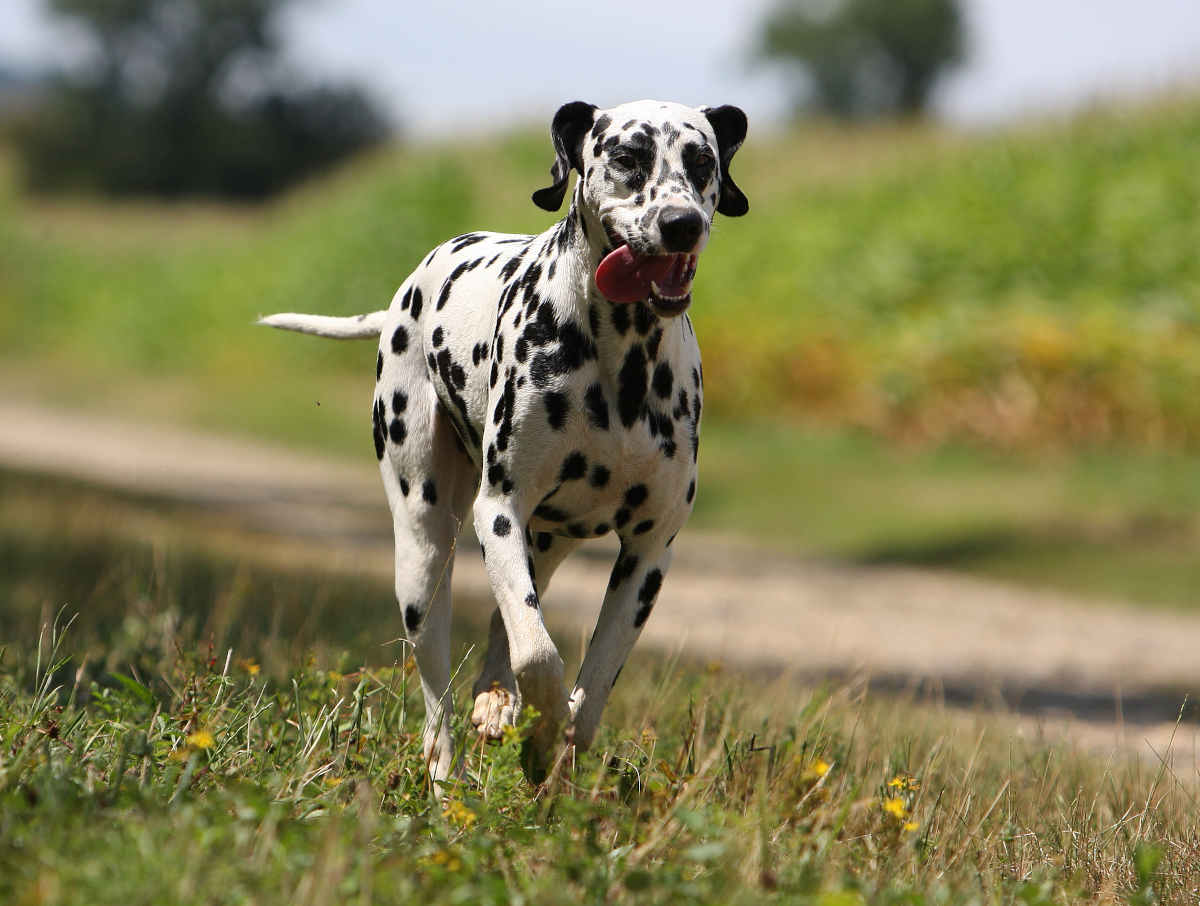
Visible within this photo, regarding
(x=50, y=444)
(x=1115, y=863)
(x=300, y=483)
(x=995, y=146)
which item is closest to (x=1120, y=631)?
(x=1115, y=863)

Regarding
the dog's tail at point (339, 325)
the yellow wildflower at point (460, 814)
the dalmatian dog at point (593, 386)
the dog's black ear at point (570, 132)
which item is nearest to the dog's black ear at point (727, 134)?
the dalmatian dog at point (593, 386)

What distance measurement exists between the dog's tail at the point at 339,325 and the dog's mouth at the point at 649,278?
60.5 inches

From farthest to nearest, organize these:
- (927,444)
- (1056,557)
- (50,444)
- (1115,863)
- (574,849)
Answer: (50,444) → (927,444) → (1056,557) → (1115,863) → (574,849)

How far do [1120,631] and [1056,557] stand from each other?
2252 millimetres

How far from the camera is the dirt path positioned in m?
8.53

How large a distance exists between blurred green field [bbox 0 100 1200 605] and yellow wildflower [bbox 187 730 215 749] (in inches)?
361

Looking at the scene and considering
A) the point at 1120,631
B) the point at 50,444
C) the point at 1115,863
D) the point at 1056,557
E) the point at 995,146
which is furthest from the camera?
the point at 995,146

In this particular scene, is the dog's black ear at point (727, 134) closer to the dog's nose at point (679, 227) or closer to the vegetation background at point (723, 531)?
the dog's nose at point (679, 227)

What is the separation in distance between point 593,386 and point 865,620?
6.85 metres

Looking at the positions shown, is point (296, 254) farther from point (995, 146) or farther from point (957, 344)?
point (957, 344)

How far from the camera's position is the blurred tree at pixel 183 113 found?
1930 inches

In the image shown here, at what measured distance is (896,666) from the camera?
9164mm

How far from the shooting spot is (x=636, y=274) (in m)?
4.04

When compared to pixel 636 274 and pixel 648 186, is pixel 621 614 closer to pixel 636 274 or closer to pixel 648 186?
pixel 636 274
